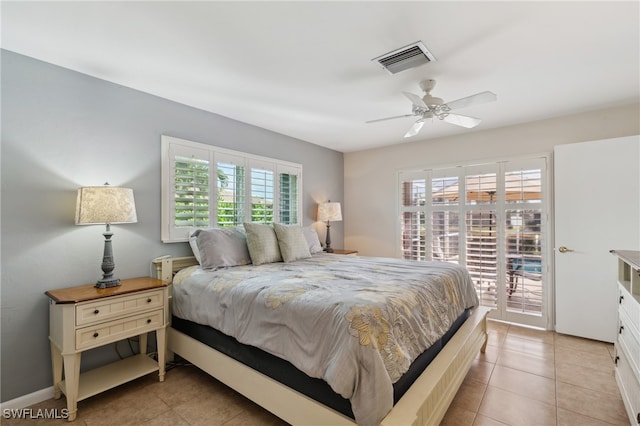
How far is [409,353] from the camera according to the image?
162 centimetres

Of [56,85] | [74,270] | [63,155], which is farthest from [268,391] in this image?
[56,85]

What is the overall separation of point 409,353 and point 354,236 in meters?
3.56

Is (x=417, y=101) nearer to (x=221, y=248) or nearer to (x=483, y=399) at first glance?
(x=221, y=248)

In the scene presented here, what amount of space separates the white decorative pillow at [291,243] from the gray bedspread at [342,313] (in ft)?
1.20

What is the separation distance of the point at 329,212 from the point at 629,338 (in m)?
3.28

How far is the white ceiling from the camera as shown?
1.68m

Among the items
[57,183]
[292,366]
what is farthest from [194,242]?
[292,366]

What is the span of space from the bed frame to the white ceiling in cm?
172

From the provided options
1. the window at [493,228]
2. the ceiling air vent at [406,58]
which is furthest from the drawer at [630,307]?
the ceiling air vent at [406,58]

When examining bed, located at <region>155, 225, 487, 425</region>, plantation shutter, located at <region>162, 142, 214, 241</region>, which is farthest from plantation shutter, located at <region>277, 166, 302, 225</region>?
bed, located at <region>155, 225, 487, 425</region>

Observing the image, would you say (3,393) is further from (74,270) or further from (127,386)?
(74,270)

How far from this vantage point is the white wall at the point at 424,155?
10.5 ft

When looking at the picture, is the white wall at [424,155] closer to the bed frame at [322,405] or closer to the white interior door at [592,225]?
the white interior door at [592,225]

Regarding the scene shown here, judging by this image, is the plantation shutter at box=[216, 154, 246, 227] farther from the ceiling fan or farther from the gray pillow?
the ceiling fan
